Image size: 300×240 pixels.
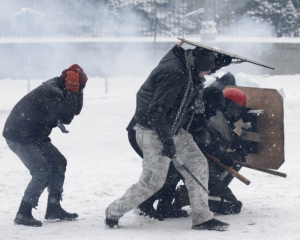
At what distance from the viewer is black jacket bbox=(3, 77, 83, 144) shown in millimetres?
5188

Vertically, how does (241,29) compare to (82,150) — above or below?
above

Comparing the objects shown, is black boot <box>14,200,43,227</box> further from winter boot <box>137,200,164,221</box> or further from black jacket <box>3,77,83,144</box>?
winter boot <box>137,200,164,221</box>

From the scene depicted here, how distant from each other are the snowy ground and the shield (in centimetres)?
47

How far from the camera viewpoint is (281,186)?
690cm

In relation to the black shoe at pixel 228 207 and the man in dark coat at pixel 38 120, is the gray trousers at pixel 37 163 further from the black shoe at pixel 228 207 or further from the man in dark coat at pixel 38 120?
the black shoe at pixel 228 207

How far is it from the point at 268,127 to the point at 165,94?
1.39m

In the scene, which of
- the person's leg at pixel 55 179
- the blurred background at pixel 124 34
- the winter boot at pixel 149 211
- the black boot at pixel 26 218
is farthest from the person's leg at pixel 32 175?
the blurred background at pixel 124 34

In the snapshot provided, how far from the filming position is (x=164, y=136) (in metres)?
4.78

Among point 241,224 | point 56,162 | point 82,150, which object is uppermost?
point 56,162

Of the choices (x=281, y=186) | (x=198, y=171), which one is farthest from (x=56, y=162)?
(x=281, y=186)

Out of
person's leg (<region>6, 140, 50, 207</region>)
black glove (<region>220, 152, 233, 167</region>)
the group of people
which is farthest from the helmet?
person's leg (<region>6, 140, 50, 207</region>)

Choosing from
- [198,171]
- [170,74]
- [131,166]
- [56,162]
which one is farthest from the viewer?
[131,166]

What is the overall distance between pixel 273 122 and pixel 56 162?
6.42 ft

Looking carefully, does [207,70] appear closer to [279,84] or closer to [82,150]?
[82,150]
